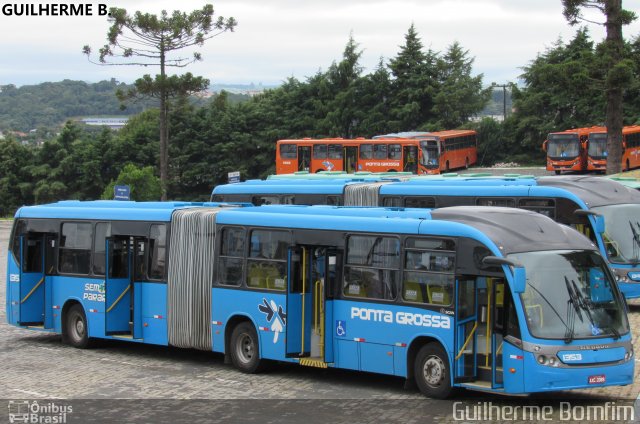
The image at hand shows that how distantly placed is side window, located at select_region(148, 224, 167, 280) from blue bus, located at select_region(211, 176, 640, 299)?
807 cm

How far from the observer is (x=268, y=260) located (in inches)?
655

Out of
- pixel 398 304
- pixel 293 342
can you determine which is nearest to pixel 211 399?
pixel 293 342

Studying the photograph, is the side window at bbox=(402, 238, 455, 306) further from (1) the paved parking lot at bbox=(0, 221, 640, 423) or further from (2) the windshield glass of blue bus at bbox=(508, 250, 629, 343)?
(1) the paved parking lot at bbox=(0, 221, 640, 423)

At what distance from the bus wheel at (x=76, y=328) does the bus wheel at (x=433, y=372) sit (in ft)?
26.5

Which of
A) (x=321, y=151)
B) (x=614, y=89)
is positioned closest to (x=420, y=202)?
(x=614, y=89)

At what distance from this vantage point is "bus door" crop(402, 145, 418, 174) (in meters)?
55.0

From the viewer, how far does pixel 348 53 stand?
74250mm

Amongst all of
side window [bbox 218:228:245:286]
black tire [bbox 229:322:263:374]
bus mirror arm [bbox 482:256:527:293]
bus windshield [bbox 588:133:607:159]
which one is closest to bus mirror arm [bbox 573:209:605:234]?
side window [bbox 218:228:245:286]

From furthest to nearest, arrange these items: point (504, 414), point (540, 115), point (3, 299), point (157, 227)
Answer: point (540, 115)
point (3, 299)
point (157, 227)
point (504, 414)

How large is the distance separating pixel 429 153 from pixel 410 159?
4.37ft

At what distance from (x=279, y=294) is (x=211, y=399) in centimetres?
229

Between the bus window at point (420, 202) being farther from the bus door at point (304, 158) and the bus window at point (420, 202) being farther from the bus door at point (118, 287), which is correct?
the bus door at point (304, 158)

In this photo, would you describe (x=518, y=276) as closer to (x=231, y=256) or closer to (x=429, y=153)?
(x=231, y=256)

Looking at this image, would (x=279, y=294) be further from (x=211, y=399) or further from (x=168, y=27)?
(x=168, y=27)
